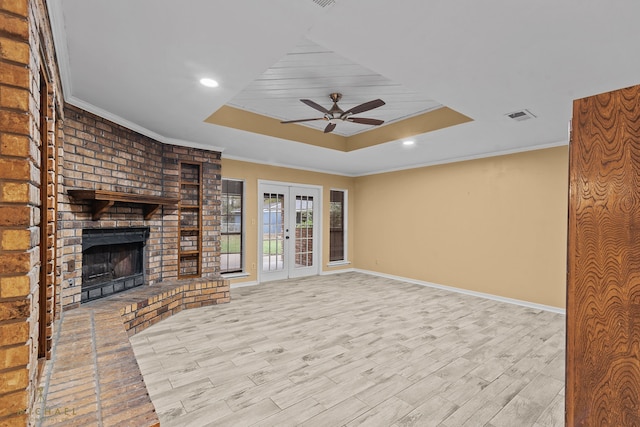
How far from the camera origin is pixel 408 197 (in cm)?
623

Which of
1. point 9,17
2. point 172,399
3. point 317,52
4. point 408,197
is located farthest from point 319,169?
point 9,17

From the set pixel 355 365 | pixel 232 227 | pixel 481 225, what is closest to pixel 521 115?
pixel 481 225

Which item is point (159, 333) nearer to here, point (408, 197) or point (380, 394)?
point (380, 394)

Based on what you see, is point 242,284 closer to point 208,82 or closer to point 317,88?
point 317,88

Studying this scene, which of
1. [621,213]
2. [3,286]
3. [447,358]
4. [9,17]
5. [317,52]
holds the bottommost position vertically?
[447,358]

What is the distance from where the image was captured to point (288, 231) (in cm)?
643

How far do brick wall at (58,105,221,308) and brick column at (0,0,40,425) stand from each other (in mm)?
2208

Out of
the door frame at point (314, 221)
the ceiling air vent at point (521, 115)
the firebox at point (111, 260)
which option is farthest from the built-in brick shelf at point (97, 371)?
the ceiling air vent at point (521, 115)

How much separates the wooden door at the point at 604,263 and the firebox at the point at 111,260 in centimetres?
388

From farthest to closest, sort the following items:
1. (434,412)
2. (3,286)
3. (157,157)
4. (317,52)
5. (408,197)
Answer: (408,197)
(157,157)
(317,52)
(434,412)
(3,286)

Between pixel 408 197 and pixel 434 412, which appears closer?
pixel 434 412

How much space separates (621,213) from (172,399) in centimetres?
265

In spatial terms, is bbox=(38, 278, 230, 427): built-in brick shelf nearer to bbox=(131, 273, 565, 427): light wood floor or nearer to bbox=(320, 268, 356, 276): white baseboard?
bbox=(131, 273, 565, 427): light wood floor

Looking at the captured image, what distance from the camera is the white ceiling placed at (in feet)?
5.52
